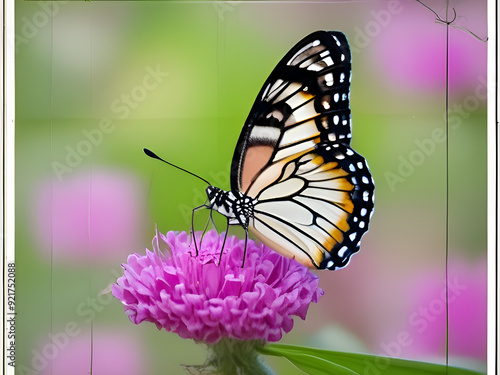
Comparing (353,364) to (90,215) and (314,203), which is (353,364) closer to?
(314,203)

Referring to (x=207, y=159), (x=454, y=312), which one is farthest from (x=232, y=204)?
(x=454, y=312)

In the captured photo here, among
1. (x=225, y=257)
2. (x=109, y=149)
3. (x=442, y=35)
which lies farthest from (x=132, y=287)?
(x=442, y=35)

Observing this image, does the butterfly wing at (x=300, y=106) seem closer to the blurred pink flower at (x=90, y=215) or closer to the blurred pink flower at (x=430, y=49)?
the blurred pink flower at (x=430, y=49)

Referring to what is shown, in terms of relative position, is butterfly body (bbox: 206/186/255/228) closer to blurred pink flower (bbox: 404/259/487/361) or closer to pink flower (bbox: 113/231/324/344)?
pink flower (bbox: 113/231/324/344)

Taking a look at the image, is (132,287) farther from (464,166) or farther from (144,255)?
(464,166)

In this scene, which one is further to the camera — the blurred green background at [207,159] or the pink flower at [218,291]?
the blurred green background at [207,159]

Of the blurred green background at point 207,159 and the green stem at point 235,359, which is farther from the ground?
the blurred green background at point 207,159

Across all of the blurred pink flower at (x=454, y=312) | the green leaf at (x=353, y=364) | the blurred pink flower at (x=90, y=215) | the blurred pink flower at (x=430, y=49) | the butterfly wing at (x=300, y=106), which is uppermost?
the blurred pink flower at (x=430, y=49)

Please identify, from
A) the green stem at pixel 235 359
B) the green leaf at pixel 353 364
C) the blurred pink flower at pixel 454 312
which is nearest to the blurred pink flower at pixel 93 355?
the green stem at pixel 235 359
